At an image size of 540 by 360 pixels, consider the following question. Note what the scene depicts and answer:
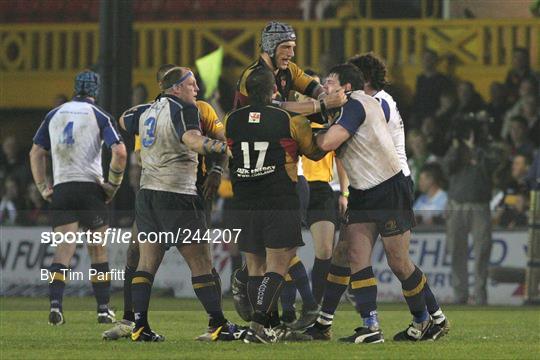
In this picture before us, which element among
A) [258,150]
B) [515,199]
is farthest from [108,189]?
[515,199]

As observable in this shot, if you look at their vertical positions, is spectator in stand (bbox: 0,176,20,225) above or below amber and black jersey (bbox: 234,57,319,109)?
below

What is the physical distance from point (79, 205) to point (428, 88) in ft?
32.0

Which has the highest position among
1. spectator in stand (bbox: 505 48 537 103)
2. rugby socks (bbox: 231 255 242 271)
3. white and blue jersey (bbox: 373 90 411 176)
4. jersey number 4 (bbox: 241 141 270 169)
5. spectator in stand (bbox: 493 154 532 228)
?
spectator in stand (bbox: 505 48 537 103)

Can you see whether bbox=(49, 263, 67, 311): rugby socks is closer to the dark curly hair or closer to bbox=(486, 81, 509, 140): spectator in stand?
the dark curly hair

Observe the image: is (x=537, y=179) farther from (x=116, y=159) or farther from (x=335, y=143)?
(x=335, y=143)

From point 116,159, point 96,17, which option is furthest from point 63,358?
point 96,17

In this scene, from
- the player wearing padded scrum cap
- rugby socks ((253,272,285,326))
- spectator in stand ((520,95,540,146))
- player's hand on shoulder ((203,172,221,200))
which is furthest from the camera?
spectator in stand ((520,95,540,146))

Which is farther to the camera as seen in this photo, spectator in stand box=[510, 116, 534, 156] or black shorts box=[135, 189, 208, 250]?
spectator in stand box=[510, 116, 534, 156]

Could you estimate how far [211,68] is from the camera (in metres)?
24.9

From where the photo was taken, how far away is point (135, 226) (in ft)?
42.8

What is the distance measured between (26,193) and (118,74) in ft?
11.3

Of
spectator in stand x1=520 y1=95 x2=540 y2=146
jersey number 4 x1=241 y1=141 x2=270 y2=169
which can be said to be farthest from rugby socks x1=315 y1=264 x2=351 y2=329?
spectator in stand x1=520 y1=95 x2=540 y2=146

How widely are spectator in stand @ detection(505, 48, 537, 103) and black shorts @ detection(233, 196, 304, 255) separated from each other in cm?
1155

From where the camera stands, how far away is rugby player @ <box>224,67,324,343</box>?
A: 11.9 m
